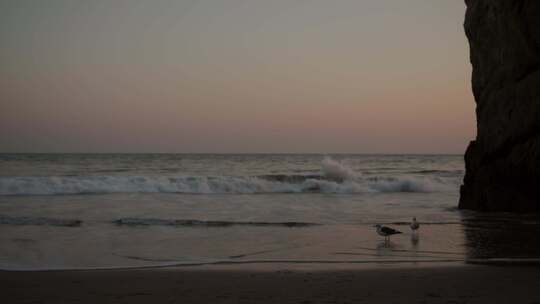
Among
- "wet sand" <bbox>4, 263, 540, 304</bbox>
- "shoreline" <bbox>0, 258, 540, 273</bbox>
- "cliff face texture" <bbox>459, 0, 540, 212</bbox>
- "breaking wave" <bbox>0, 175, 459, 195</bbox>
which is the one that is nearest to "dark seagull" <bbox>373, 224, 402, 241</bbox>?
"shoreline" <bbox>0, 258, 540, 273</bbox>

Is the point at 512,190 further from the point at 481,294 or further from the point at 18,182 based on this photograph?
the point at 18,182

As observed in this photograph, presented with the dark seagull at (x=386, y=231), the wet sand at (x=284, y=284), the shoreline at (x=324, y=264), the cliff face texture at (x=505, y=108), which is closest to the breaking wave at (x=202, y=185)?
the cliff face texture at (x=505, y=108)

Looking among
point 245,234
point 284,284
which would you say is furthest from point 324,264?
point 245,234

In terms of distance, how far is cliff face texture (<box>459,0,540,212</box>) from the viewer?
1608 centimetres

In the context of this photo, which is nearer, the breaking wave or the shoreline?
the shoreline

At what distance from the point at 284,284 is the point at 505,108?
12361 millimetres

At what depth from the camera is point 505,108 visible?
17156 millimetres

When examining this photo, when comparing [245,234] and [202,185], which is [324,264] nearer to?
[245,234]

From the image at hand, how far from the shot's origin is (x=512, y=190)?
16984 millimetres

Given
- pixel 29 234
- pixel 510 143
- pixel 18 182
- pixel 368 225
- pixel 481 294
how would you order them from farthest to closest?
1. pixel 18 182
2. pixel 510 143
3. pixel 368 225
4. pixel 29 234
5. pixel 481 294

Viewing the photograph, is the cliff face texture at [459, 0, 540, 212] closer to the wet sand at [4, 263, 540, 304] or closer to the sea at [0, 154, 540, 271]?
the sea at [0, 154, 540, 271]

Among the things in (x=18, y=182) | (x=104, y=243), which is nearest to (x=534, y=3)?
(x=104, y=243)

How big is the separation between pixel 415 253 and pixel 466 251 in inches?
40.3

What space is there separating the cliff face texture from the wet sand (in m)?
8.19
